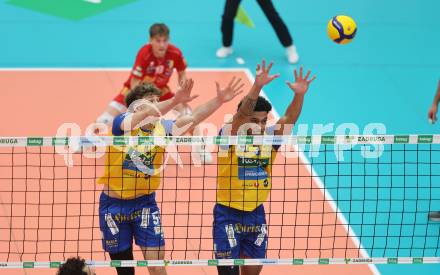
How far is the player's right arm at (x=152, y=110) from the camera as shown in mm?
6949

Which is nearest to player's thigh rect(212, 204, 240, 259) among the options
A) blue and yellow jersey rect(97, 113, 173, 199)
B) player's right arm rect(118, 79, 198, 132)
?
blue and yellow jersey rect(97, 113, 173, 199)

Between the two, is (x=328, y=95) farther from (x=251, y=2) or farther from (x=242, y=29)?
(x=251, y=2)

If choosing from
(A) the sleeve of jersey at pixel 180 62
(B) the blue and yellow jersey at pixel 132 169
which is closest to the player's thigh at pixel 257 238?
(B) the blue and yellow jersey at pixel 132 169

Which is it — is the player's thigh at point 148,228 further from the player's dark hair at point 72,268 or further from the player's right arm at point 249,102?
the player's dark hair at point 72,268

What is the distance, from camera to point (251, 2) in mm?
16578

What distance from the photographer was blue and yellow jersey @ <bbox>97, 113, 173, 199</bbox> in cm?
707

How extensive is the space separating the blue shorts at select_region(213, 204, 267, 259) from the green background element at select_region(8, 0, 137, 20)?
956 cm

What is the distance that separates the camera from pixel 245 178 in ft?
22.9

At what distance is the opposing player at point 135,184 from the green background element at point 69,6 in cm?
898

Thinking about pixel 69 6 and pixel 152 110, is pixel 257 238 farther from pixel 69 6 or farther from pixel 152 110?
pixel 69 6

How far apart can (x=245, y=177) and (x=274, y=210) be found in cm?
288

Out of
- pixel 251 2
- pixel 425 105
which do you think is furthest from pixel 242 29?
pixel 425 105

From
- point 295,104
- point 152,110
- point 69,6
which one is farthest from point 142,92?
point 69,6

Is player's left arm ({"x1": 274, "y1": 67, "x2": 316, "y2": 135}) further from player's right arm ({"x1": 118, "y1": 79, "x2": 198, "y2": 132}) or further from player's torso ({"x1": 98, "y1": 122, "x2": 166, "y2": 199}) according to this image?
player's torso ({"x1": 98, "y1": 122, "x2": 166, "y2": 199})
